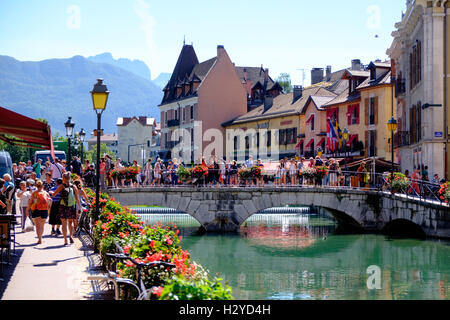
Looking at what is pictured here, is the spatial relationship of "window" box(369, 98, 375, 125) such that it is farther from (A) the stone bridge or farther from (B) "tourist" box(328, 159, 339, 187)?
(B) "tourist" box(328, 159, 339, 187)

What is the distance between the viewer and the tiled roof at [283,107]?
192 ft

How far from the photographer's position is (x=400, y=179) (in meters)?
32.2

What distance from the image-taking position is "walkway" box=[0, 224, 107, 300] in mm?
10195

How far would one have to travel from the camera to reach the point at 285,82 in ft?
293

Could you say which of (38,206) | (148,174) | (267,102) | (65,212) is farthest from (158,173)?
(267,102)

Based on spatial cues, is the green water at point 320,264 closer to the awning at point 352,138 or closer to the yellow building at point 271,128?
the awning at point 352,138

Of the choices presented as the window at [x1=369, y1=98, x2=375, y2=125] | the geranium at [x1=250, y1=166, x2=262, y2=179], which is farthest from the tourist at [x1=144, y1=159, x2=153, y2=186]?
the window at [x1=369, y1=98, x2=375, y2=125]

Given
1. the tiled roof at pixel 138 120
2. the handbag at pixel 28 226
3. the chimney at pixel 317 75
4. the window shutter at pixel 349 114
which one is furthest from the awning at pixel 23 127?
the tiled roof at pixel 138 120

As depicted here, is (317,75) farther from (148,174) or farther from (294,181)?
(148,174)

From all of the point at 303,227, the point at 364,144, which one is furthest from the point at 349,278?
the point at 364,144

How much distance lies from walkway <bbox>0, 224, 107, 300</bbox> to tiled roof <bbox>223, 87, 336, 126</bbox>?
43239 mm

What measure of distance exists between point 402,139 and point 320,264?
15913 millimetres

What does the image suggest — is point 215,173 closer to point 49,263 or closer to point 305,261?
point 305,261

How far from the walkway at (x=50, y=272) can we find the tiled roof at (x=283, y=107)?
1702 inches
